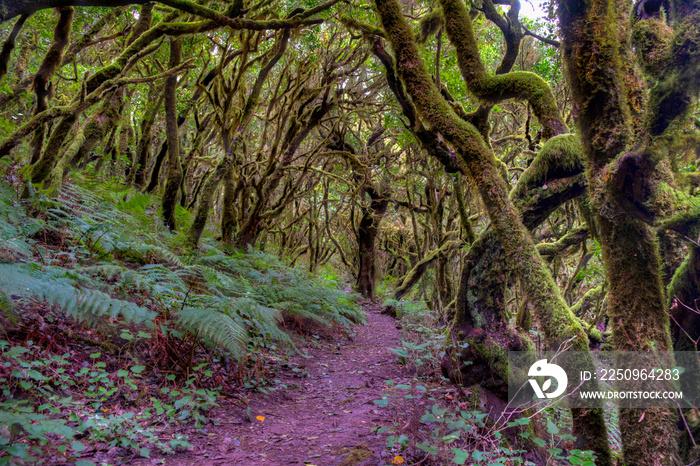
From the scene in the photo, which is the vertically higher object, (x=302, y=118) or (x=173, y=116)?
(x=302, y=118)

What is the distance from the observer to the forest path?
9.51 feet

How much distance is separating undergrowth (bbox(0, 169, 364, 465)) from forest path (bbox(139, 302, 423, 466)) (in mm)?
210

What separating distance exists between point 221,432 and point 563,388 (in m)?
3.02

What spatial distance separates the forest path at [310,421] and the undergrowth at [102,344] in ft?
0.69

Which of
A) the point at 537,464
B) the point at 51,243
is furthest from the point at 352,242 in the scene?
the point at 537,464

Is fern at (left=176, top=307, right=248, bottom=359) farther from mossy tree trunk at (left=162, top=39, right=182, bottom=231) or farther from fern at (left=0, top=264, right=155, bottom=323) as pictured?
mossy tree trunk at (left=162, top=39, right=182, bottom=231)

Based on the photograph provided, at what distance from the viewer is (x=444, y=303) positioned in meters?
10.4

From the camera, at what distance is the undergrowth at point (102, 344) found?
2588 millimetres

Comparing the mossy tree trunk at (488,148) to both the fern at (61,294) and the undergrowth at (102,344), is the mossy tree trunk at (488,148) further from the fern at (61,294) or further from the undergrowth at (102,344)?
the fern at (61,294)

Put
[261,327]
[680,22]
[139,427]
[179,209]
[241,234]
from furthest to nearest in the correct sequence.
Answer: [241,234] → [179,209] → [261,327] → [139,427] → [680,22]

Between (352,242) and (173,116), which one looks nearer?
(173,116)

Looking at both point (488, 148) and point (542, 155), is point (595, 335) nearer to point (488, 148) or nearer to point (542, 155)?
point (542, 155)

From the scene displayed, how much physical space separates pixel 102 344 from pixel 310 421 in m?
2.13

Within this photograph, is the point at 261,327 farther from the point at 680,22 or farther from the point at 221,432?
the point at 680,22
